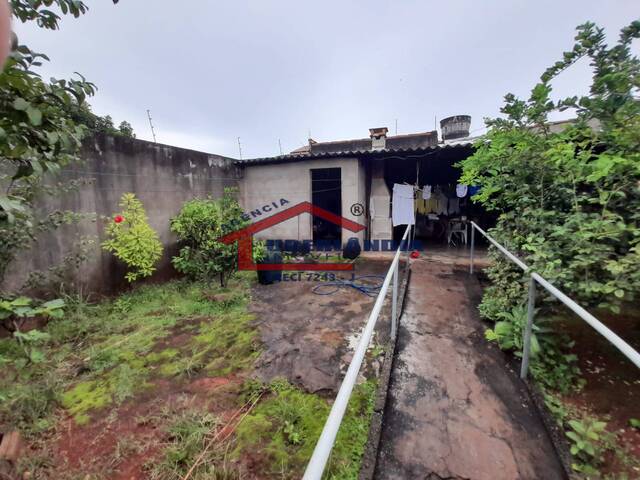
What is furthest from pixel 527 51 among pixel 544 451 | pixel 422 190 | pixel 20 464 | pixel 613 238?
pixel 20 464

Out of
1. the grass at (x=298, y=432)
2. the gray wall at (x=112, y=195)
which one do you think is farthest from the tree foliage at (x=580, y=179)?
the gray wall at (x=112, y=195)

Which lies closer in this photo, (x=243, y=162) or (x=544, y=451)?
(x=544, y=451)

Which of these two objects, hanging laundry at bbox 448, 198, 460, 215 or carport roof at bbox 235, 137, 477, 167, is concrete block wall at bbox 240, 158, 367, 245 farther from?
hanging laundry at bbox 448, 198, 460, 215

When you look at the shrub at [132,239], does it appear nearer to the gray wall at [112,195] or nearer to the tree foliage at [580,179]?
the gray wall at [112,195]

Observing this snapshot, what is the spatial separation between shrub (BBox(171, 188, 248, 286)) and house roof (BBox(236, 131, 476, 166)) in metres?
2.96

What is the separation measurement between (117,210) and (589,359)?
6.65m

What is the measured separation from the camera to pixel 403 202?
7242 millimetres

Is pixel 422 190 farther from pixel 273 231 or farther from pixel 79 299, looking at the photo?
pixel 79 299

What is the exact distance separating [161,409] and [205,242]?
3201mm

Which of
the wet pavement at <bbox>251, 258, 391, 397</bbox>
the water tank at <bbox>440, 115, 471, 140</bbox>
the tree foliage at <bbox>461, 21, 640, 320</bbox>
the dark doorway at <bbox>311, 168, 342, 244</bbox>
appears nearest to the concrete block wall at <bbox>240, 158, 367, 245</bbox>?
the dark doorway at <bbox>311, 168, 342, 244</bbox>

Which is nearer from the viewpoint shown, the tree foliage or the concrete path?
the concrete path

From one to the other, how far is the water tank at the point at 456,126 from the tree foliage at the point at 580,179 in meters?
8.82

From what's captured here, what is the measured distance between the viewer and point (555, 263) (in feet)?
7.09

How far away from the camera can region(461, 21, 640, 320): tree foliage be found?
2.13 m
